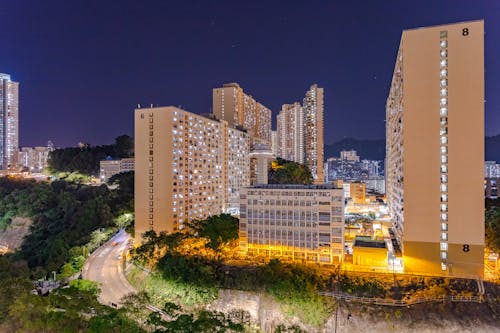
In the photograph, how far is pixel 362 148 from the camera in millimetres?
176000

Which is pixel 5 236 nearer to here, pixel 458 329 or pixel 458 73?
pixel 458 329

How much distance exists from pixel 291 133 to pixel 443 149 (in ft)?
205

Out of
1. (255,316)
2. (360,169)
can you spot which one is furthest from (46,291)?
(360,169)

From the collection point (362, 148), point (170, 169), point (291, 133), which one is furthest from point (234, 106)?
point (362, 148)

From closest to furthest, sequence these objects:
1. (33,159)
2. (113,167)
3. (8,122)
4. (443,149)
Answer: (443,149), (113,167), (8,122), (33,159)

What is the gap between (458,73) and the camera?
20641mm

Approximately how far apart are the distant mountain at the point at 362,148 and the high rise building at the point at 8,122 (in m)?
137

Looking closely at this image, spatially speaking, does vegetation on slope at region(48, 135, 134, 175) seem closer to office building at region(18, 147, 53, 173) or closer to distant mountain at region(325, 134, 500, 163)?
office building at region(18, 147, 53, 173)

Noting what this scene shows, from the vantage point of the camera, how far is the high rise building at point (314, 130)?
2970 inches

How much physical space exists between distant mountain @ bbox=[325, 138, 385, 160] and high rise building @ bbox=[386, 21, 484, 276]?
491 feet

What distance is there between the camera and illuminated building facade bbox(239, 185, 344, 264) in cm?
2330

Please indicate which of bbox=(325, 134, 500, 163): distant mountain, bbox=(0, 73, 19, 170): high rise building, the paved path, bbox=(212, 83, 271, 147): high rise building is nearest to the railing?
the paved path

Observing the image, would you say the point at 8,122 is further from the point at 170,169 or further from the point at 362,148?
the point at 362,148

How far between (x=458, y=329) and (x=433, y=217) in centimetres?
686
